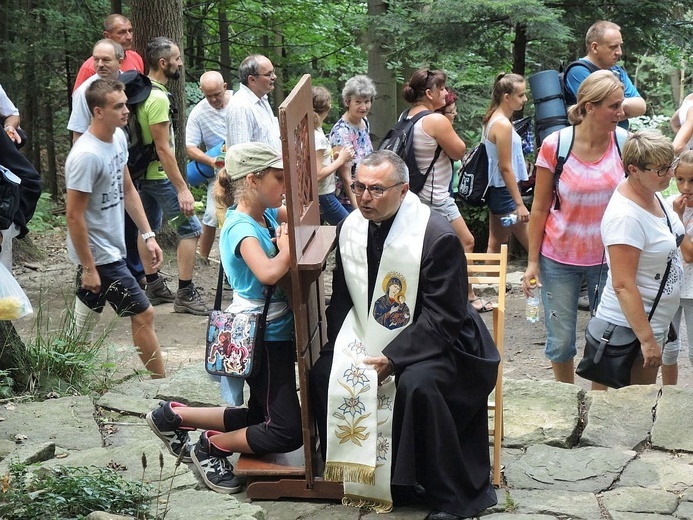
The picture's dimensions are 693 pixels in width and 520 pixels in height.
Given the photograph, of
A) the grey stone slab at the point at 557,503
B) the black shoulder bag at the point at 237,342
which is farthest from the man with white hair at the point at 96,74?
the grey stone slab at the point at 557,503

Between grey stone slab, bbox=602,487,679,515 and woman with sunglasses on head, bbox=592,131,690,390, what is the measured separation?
2.84 feet

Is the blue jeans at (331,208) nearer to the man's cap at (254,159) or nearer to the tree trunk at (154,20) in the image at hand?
the tree trunk at (154,20)

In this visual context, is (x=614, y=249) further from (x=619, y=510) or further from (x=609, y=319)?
(x=619, y=510)

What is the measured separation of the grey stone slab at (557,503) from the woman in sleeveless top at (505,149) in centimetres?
400

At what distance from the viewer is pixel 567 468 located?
4363 mm

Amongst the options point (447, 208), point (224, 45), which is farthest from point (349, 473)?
point (224, 45)

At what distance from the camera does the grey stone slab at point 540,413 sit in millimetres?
4734

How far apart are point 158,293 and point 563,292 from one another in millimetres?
4263

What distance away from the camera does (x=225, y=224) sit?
416 centimetres

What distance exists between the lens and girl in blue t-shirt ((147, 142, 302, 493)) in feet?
13.3

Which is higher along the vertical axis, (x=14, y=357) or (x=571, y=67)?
(x=571, y=67)

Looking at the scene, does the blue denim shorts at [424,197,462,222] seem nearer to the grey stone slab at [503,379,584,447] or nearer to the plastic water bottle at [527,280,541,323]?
the plastic water bottle at [527,280,541,323]

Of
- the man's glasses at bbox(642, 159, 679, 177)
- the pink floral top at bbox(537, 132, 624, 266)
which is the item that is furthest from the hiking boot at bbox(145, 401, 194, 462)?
the man's glasses at bbox(642, 159, 679, 177)

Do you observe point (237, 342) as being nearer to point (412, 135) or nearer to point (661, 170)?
point (661, 170)
